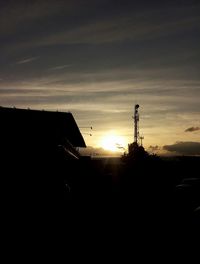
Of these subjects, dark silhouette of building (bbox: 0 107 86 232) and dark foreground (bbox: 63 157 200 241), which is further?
dark foreground (bbox: 63 157 200 241)

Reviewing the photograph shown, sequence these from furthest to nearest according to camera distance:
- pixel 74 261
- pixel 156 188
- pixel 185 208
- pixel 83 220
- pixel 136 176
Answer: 1. pixel 136 176
2. pixel 156 188
3. pixel 185 208
4. pixel 83 220
5. pixel 74 261

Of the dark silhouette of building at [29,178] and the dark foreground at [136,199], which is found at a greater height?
the dark silhouette of building at [29,178]

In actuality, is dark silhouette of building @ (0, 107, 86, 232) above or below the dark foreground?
above

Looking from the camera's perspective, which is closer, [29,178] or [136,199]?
Result: [29,178]

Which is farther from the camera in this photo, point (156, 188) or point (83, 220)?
point (156, 188)

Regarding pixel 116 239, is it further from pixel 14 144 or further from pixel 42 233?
pixel 14 144

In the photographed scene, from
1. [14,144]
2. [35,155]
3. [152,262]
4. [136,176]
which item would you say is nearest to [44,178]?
[35,155]

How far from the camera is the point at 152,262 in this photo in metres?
8.82

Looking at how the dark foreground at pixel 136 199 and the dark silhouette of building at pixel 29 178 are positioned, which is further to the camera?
the dark foreground at pixel 136 199

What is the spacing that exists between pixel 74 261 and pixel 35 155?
3.84 m

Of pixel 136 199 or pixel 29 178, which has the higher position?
pixel 29 178

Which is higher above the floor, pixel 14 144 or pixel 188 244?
pixel 14 144

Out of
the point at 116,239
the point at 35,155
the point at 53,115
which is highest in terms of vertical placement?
the point at 53,115

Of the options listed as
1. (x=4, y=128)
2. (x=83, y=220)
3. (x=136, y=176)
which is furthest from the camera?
(x=136, y=176)
